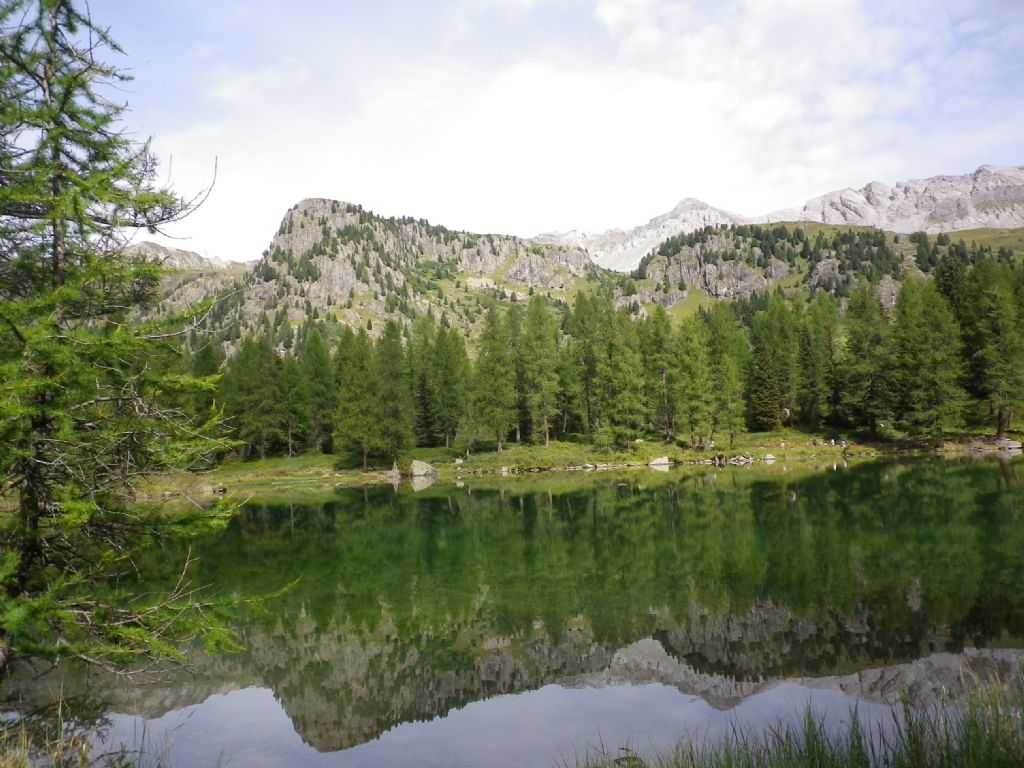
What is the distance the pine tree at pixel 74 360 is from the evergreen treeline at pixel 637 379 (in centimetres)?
6058

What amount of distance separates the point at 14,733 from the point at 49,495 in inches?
160

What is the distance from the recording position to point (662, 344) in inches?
3095

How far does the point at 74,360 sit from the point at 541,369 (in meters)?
65.3

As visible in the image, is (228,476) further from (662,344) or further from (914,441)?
(914,441)

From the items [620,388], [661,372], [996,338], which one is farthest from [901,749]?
[661,372]

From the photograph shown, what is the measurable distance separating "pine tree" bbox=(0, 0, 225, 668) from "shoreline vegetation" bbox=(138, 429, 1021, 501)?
173ft

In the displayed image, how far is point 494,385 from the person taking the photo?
71.9m

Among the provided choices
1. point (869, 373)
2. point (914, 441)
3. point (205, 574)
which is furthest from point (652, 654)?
point (869, 373)

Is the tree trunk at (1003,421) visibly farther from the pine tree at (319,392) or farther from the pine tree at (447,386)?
the pine tree at (319,392)

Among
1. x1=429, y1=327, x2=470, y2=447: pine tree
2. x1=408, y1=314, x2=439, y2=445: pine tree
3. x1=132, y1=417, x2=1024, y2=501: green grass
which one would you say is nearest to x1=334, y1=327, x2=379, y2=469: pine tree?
x1=132, y1=417, x2=1024, y2=501: green grass

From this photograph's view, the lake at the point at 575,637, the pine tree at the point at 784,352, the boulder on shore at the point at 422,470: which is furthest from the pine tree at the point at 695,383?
the lake at the point at 575,637

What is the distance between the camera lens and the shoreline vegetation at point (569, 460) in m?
62.5

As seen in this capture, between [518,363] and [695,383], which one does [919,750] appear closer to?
[695,383]

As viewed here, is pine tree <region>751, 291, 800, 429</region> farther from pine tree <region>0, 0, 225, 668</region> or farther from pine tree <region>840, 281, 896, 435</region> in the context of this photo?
pine tree <region>0, 0, 225, 668</region>
